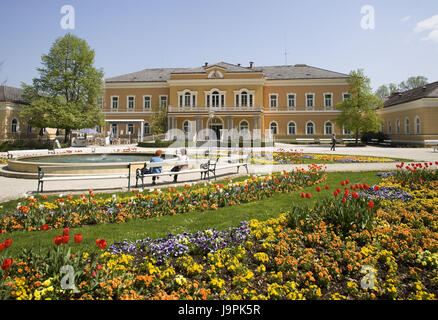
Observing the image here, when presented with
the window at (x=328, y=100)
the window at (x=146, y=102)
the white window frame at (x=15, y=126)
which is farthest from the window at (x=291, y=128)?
the white window frame at (x=15, y=126)

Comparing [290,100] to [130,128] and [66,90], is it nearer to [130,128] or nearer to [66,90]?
[130,128]

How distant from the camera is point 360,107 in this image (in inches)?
1277

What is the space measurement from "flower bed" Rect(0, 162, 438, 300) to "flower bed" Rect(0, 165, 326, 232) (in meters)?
1.22

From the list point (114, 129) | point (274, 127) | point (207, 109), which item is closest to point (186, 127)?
point (207, 109)

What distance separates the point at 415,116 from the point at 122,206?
1386 inches

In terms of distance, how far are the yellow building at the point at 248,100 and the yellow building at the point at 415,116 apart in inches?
251

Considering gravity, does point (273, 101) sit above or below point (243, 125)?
above

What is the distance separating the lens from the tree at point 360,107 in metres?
31.4

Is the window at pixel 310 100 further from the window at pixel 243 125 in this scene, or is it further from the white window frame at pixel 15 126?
the white window frame at pixel 15 126

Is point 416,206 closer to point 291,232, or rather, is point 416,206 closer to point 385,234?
point 385,234

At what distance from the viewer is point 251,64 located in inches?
1735

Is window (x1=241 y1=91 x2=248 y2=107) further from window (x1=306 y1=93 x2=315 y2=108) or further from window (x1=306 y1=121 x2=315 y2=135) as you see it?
window (x1=306 y1=121 x2=315 y2=135)

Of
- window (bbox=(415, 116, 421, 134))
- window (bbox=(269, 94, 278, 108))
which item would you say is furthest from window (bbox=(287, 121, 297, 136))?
window (bbox=(415, 116, 421, 134))
